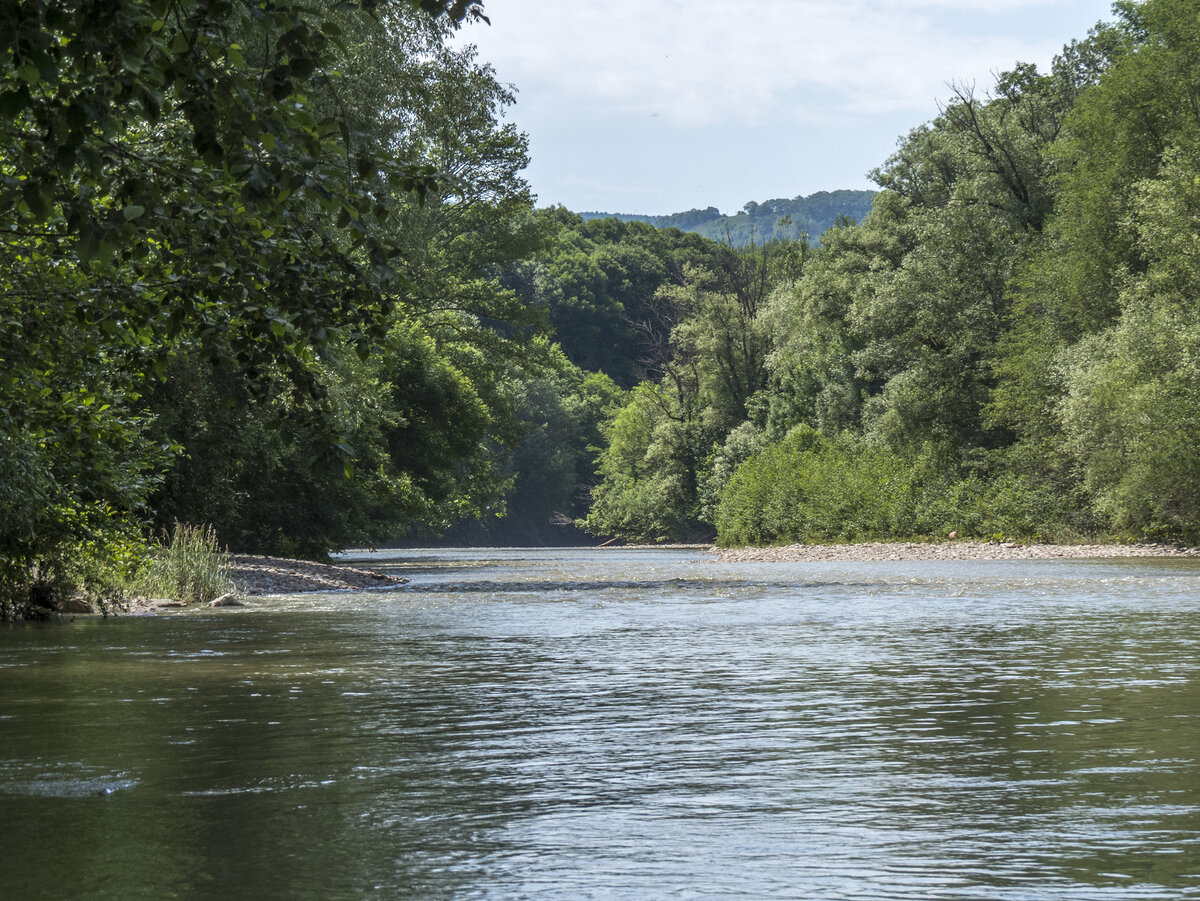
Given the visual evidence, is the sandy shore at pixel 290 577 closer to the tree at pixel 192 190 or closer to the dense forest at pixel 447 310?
the dense forest at pixel 447 310

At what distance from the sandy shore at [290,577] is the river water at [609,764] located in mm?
12984

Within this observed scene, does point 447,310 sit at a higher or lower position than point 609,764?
higher

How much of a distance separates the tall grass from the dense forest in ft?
6.82

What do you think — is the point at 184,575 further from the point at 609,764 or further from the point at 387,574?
the point at 609,764

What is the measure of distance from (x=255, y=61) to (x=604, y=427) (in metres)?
89.7

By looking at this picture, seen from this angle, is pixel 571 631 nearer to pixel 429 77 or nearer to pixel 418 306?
pixel 429 77

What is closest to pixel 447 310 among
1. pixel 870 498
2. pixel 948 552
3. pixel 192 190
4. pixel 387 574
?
pixel 387 574

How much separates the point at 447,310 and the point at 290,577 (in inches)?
922

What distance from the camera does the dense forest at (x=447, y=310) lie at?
19.9 feet

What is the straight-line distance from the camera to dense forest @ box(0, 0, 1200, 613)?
6.07 metres

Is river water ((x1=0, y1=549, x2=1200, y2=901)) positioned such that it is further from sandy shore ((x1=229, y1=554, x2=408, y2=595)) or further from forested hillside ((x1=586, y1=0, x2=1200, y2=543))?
forested hillside ((x1=586, y1=0, x2=1200, y2=543))

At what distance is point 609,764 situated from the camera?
8.18 meters

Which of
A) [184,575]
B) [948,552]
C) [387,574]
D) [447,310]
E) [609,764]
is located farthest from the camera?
[447,310]

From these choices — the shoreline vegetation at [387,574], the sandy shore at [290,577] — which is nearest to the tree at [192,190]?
the shoreline vegetation at [387,574]
